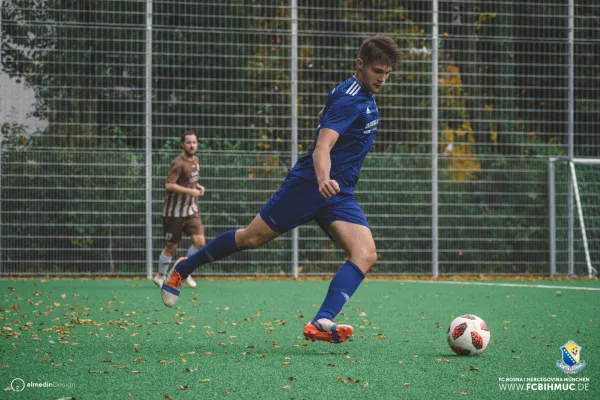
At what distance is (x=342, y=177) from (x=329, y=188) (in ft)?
1.34

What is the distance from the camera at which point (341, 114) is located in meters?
5.18

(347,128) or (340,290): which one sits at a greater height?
(347,128)

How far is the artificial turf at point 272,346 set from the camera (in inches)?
160

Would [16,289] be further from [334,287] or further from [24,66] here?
[334,287]

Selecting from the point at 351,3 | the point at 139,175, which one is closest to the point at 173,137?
the point at 139,175

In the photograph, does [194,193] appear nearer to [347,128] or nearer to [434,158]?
[434,158]

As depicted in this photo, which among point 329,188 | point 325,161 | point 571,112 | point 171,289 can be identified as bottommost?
point 171,289

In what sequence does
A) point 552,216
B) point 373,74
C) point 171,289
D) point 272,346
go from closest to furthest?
point 373,74 → point 272,346 → point 171,289 → point 552,216

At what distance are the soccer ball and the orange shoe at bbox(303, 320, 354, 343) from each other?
2.13 ft

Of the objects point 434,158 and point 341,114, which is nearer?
point 341,114

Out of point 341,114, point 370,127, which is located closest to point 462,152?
point 370,127

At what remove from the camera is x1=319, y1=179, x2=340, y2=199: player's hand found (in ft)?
16.4

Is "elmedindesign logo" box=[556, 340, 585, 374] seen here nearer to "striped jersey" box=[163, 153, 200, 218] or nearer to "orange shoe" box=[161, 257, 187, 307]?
"orange shoe" box=[161, 257, 187, 307]

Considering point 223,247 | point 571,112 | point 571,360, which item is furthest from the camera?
point 571,112
